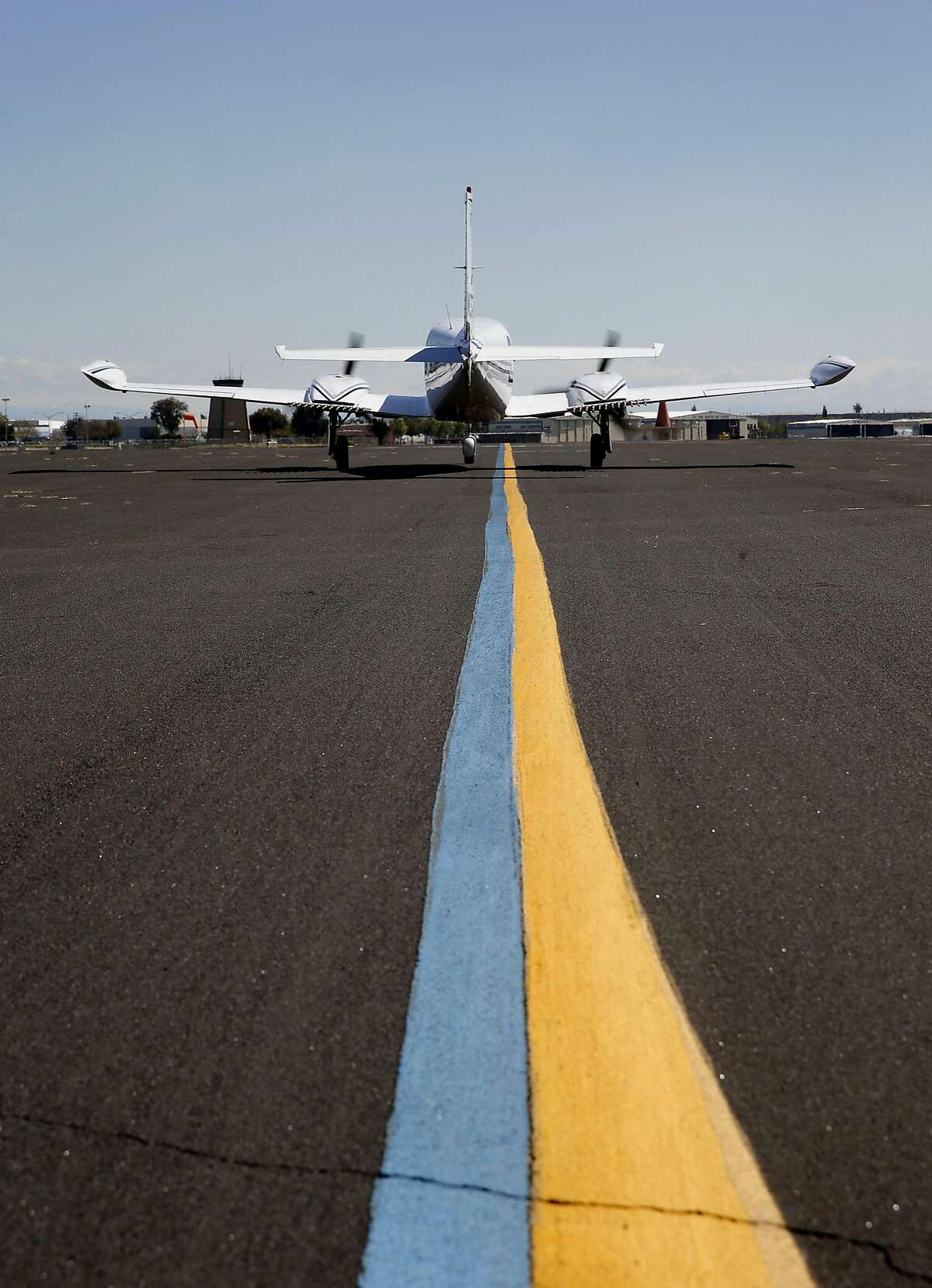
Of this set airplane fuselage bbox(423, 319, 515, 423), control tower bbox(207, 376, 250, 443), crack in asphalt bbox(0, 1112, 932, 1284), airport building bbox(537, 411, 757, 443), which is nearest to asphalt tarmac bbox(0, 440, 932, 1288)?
crack in asphalt bbox(0, 1112, 932, 1284)

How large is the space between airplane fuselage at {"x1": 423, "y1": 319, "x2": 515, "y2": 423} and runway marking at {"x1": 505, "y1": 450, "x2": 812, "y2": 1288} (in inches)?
1104

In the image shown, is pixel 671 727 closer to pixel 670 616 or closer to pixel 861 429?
pixel 670 616

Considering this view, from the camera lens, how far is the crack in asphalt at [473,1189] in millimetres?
1380

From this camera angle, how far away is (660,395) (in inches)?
1406

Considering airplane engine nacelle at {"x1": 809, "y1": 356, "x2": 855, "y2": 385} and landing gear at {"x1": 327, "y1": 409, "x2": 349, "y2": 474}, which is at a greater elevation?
airplane engine nacelle at {"x1": 809, "y1": 356, "x2": 855, "y2": 385}

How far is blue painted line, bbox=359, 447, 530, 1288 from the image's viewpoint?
136 cm

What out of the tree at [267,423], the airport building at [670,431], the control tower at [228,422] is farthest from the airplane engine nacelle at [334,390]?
the tree at [267,423]

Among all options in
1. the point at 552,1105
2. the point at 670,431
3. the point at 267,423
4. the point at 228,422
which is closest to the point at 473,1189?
the point at 552,1105

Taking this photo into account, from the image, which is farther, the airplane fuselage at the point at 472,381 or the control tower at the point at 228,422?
the control tower at the point at 228,422

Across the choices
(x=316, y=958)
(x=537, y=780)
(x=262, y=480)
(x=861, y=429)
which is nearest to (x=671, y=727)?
(x=537, y=780)

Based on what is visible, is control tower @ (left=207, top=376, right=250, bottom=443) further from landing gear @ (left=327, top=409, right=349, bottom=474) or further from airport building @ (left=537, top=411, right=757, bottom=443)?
landing gear @ (left=327, top=409, right=349, bottom=474)

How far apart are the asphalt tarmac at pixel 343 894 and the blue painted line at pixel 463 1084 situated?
41 mm

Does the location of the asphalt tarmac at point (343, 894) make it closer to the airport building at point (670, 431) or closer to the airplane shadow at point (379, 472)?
the airplane shadow at point (379, 472)

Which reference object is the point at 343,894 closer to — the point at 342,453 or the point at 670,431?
the point at 342,453
